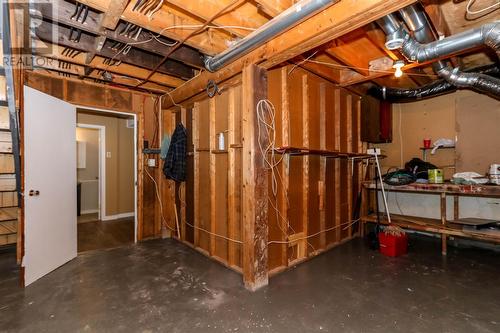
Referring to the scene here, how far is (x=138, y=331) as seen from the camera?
6.20 ft

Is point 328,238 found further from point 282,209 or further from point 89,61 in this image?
point 89,61

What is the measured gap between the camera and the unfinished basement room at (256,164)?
6.92 ft

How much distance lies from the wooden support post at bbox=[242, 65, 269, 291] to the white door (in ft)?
7.57

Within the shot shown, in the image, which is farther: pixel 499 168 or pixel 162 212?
pixel 162 212

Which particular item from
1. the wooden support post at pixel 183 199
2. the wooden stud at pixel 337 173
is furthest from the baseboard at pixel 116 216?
the wooden stud at pixel 337 173

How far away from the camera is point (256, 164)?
2562mm

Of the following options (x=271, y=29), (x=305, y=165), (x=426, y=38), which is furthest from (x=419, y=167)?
(x=271, y=29)

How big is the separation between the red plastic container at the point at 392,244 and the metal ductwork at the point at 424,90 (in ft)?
7.27

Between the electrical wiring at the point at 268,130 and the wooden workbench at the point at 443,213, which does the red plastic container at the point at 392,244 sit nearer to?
the wooden workbench at the point at 443,213

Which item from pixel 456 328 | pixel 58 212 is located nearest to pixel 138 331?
pixel 58 212

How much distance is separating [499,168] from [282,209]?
2906 millimetres

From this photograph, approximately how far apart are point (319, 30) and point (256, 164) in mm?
1317

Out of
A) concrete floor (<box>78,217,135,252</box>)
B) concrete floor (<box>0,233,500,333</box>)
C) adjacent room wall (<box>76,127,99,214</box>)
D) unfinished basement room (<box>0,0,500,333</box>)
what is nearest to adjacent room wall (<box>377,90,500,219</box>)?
unfinished basement room (<box>0,0,500,333</box>)

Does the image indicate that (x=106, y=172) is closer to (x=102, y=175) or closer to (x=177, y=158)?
(x=102, y=175)
